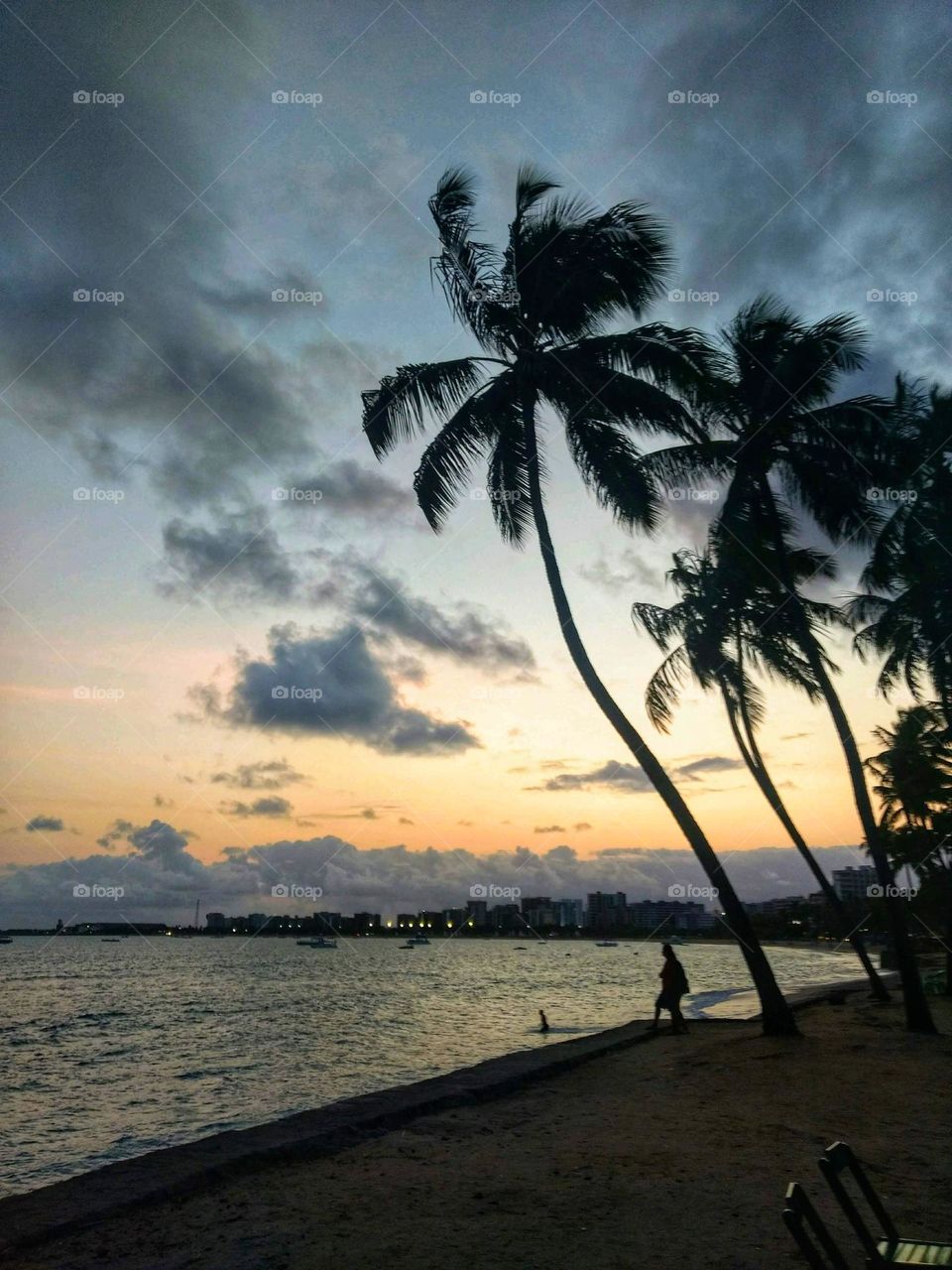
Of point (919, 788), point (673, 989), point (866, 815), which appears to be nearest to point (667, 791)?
point (673, 989)

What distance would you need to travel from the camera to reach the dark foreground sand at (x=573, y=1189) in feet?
17.1

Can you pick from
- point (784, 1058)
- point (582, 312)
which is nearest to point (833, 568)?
point (582, 312)

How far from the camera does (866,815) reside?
17203 mm

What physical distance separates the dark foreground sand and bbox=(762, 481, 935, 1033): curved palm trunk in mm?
5144

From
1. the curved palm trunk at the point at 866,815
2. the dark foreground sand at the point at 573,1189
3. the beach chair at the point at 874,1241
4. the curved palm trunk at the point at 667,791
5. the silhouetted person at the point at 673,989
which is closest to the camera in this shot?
the beach chair at the point at 874,1241

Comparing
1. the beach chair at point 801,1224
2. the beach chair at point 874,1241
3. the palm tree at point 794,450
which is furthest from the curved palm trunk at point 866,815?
the beach chair at point 801,1224

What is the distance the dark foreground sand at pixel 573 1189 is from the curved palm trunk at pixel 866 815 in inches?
203

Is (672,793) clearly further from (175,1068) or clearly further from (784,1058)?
(175,1068)

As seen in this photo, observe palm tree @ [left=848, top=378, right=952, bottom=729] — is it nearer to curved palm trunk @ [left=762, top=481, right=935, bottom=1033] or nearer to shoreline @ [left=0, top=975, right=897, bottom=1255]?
curved palm trunk @ [left=762, top=481, right=935, bottom=1033]

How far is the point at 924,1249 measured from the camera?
3977 mm

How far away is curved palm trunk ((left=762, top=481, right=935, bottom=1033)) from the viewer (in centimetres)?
1582

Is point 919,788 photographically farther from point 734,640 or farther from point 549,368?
point 549,368

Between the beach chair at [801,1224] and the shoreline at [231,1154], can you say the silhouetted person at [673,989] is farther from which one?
the beach chair at [801,1224]

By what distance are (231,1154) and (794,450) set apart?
51.4 ft
